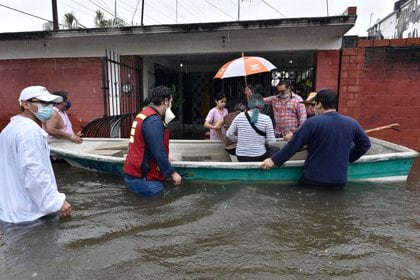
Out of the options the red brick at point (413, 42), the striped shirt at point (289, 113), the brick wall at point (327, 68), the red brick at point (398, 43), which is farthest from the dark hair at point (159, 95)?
the red brick at point (413, 42)

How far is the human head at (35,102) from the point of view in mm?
2719

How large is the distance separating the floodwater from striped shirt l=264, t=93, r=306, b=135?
1.17m

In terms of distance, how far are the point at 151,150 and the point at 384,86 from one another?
538 centimetres

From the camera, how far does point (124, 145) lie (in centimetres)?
589

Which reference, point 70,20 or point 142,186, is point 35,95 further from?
point 70,20

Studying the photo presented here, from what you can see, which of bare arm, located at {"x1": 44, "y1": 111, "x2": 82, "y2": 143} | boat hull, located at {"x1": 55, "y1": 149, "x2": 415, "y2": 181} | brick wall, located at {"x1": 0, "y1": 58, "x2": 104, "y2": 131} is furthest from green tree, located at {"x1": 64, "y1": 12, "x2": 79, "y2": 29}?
boat hull, located at {"x1": 55, "y1": 149, "x2": 415, "y2": 181}

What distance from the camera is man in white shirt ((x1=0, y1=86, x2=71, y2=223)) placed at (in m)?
2.61

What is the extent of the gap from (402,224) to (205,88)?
32.9 ft

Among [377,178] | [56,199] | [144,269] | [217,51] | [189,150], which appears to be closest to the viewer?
[144,269]

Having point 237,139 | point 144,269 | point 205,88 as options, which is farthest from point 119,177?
point 205,88

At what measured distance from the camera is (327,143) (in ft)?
12.1

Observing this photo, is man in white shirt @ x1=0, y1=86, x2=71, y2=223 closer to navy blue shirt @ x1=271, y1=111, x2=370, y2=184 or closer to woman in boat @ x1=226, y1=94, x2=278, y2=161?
woman in boat @ x1=226, y1=94, x2=278, y2=161

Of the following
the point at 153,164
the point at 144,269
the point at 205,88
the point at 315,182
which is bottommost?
the point at 144,269

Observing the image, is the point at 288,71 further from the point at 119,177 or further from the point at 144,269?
the point at 144,269
